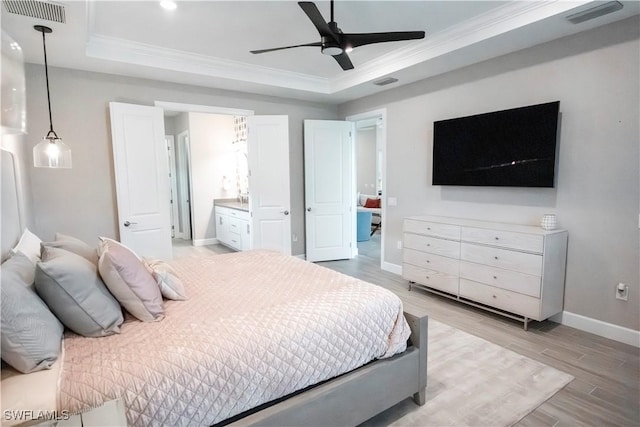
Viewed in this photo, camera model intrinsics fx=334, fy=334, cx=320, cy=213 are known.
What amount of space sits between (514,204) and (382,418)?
8.13ft

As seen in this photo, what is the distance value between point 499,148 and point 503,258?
3.67 ft

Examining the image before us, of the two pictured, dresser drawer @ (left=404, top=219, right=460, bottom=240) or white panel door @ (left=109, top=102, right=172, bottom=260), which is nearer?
dresser drawer @ (left=404, top=219, right=460, bottom=240)

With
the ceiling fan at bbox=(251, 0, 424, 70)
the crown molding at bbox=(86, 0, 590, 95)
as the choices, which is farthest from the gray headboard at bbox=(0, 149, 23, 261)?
the ceiling fan at bbox=(251, 0, 424, 70)

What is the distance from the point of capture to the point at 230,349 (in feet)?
4.62

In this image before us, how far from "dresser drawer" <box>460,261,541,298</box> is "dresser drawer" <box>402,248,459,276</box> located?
0.10 m

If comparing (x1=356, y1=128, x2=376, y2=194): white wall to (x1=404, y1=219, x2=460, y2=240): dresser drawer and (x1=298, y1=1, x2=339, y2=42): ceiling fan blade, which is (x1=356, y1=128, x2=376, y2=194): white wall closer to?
(x1=404, y1=219, x2=460, y2=240): dresser drawer

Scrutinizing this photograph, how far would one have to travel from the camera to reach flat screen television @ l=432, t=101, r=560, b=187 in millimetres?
3000

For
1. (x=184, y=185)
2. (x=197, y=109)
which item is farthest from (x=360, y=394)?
(x=184, y=185)

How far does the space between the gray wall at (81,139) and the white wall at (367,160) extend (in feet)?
20.7

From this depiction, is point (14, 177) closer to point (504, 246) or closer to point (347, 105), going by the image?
point (504, 246)

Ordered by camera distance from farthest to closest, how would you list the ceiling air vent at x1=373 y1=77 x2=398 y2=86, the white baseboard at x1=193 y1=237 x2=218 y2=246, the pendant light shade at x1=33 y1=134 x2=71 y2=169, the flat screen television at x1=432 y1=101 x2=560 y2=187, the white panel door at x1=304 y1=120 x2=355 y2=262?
the white baseboard at x1=193 y1=237 x2=218 y2=246 → the white panel door at x1=304 y1=120 x2=355 y2=262 → the ceiling air vent at x1=373 y1=77 x2=398 y2=86 → the flat screen television at x1=432 y1=101 x2=560 y2=187 → the pendant light shade at x1=33 y1=134 x2=71 y2=169

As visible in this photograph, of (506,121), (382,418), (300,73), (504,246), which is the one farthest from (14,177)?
(506,121)

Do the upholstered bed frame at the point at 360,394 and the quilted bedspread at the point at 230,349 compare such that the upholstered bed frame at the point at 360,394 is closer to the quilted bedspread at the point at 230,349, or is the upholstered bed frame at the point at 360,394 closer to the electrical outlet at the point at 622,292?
the quilted bedspread at the point at 230,349

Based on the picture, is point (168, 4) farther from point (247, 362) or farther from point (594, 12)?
point (594, 12)
